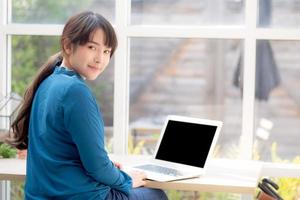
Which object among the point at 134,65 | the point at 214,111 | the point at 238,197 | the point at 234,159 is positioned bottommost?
the point at 238,197

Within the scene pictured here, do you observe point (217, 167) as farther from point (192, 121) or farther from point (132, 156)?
point (132, 156)

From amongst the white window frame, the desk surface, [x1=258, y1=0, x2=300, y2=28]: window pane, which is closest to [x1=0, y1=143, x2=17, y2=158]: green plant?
the desk surface

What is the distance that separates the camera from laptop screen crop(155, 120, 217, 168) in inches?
99.4

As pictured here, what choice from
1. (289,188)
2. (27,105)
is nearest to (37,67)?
(27,105)

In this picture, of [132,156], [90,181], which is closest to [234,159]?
[132,156]

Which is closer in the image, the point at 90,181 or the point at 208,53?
the point at 90,181

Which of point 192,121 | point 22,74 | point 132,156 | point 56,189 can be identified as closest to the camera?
point 56,189

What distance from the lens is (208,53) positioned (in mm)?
3031

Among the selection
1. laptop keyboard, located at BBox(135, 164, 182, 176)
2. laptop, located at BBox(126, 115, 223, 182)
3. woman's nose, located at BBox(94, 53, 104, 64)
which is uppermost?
woman's nose, located at BBox(94, 53, 104, 64)

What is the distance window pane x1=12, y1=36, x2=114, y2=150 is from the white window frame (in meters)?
0.04

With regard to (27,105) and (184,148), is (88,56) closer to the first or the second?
(27,105)

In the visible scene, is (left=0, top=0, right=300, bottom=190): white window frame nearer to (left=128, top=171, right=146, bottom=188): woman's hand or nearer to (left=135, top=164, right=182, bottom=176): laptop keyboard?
(left=135, top=164, right=182, bottom=176): laptop keyboard

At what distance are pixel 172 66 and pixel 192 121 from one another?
55 centimetres

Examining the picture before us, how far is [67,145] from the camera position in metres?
2.04
